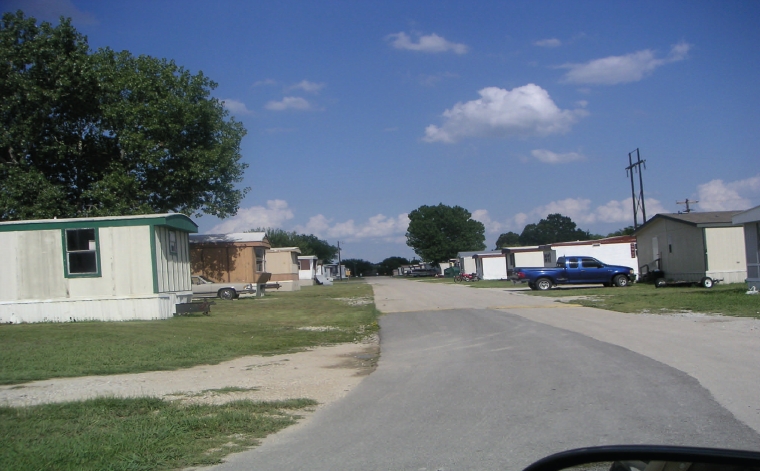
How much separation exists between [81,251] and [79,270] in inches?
23.7

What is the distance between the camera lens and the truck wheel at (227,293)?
35.6m

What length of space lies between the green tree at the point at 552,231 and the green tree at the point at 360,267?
109ft

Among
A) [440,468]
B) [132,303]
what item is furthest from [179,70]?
[440,468]

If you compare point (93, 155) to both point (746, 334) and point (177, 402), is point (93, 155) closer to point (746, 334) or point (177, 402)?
point (177, 402)

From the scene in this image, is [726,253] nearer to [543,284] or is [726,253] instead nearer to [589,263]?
[589,263]

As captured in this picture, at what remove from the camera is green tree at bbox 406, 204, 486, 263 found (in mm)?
111500

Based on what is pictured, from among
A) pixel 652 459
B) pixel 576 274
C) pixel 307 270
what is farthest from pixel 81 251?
pixel 307 270

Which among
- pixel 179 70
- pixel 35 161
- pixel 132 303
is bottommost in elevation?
pixel 132 303

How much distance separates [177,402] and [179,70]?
91.1 ft

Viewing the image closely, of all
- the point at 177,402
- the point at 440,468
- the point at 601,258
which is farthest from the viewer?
the point at 601,258

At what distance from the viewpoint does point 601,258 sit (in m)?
44.7

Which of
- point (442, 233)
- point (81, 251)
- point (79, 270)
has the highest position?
point (442, 233)

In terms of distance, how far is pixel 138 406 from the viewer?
812 centimetres

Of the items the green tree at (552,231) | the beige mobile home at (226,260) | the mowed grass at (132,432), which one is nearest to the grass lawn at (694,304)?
the mowed grass at (132,432)
